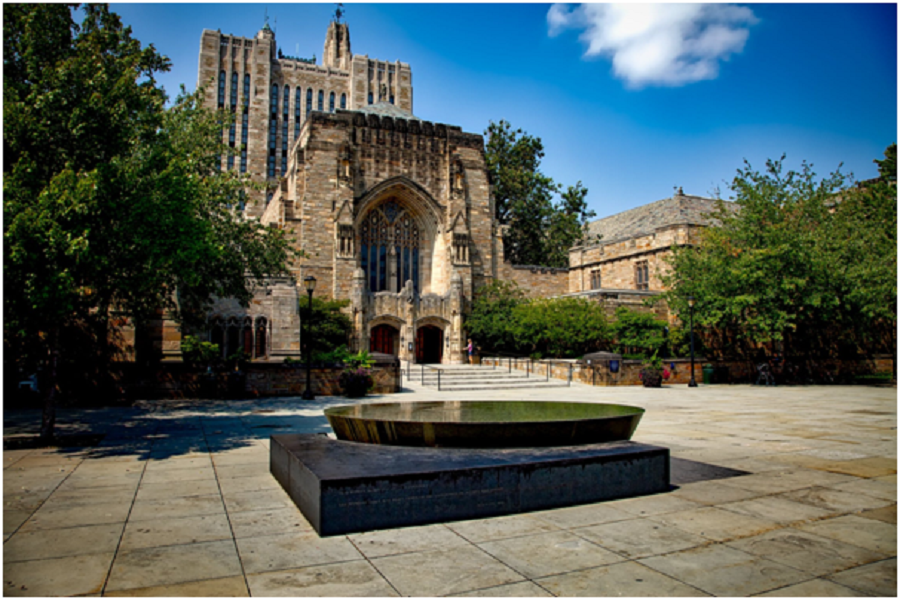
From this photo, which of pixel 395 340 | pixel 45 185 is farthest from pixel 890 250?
pixel 45 185

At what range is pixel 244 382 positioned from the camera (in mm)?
17328

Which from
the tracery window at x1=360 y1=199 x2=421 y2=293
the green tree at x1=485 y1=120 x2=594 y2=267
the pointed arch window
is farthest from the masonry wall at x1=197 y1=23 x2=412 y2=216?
the pointed arch window

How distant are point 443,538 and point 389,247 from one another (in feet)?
100

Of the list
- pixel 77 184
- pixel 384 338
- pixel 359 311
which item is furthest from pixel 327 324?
pixel 77 184

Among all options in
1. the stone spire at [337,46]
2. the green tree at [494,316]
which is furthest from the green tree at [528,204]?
the stone spire at [337,46]

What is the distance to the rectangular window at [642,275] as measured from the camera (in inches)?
1435

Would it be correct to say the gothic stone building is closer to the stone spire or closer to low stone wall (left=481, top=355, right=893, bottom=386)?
low stone wall (left=481, top=355, right=893, bottom=386)

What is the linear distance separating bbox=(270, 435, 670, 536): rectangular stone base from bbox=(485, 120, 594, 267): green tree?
4126 centimetres

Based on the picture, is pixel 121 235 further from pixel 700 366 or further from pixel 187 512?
pixel 700 366

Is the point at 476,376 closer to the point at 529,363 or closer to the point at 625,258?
the point at 529,363

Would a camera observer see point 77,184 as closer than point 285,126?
Yes

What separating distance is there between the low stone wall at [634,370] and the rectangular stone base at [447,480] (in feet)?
58.9

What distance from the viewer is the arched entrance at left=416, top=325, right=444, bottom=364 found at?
1291 inches

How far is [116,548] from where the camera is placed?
176 inches
